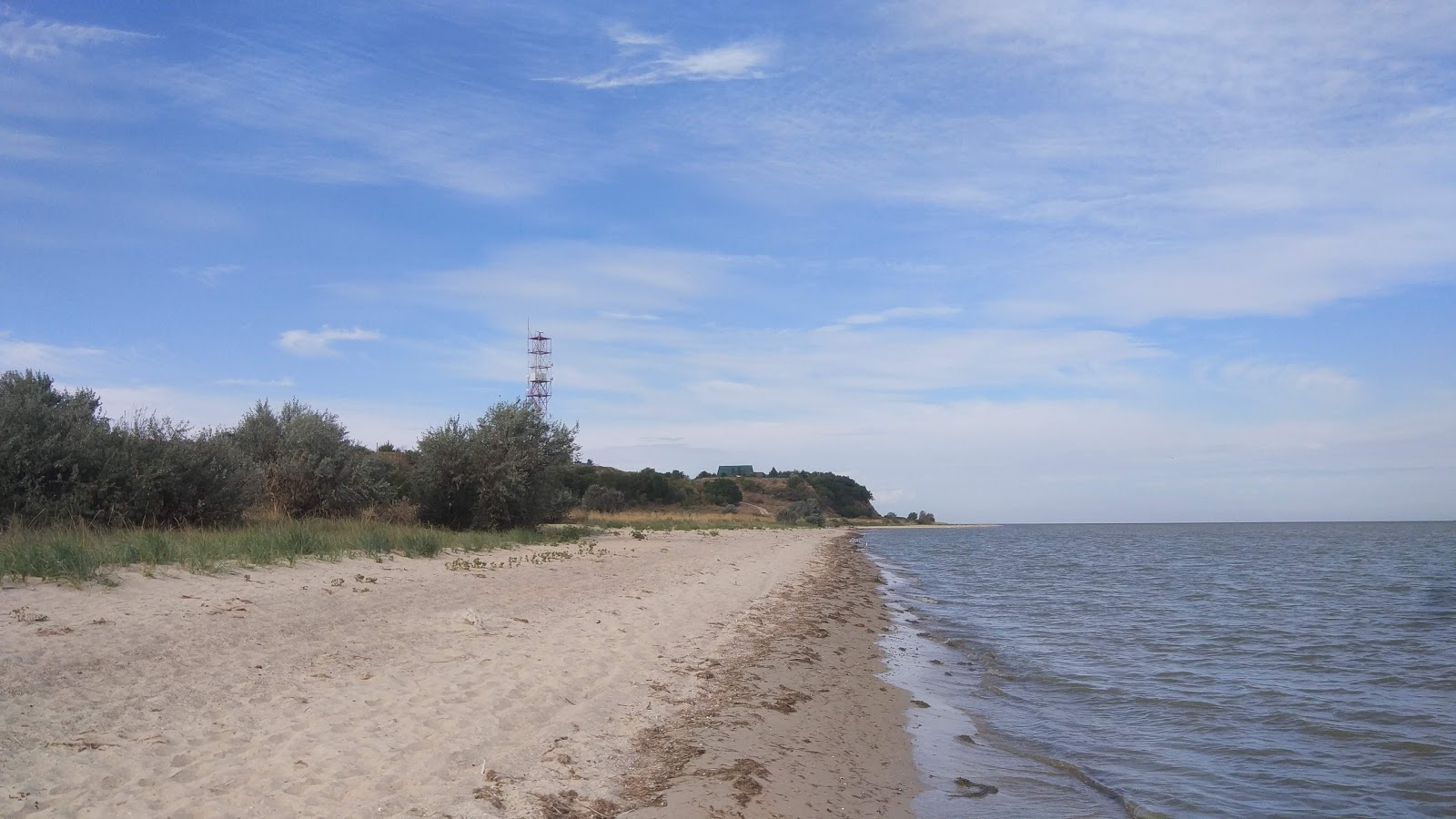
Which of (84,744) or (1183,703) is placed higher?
(84,744)

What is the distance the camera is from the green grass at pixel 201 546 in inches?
384

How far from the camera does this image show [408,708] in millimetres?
7113

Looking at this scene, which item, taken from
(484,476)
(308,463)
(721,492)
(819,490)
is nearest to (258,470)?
(308,463)

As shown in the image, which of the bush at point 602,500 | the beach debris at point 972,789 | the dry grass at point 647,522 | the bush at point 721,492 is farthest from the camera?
the bush at point 721,492

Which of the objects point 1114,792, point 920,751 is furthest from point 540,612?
point 1114,792

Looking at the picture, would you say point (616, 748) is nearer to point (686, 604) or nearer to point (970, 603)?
point (686, 604)

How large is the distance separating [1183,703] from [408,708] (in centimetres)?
958

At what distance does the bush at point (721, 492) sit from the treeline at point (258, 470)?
56261 mm

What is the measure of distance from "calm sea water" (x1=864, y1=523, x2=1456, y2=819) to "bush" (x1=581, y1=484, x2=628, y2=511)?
39.0 m

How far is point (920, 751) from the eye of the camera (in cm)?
867

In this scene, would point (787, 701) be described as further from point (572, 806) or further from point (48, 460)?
point (48, 460)

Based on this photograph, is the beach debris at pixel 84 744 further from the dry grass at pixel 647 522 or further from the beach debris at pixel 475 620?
the dry grass at pixel 647 522

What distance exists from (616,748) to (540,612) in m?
5.31

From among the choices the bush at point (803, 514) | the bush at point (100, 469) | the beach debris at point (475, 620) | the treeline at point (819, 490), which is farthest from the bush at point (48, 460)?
the treeline at point (819, 490)
